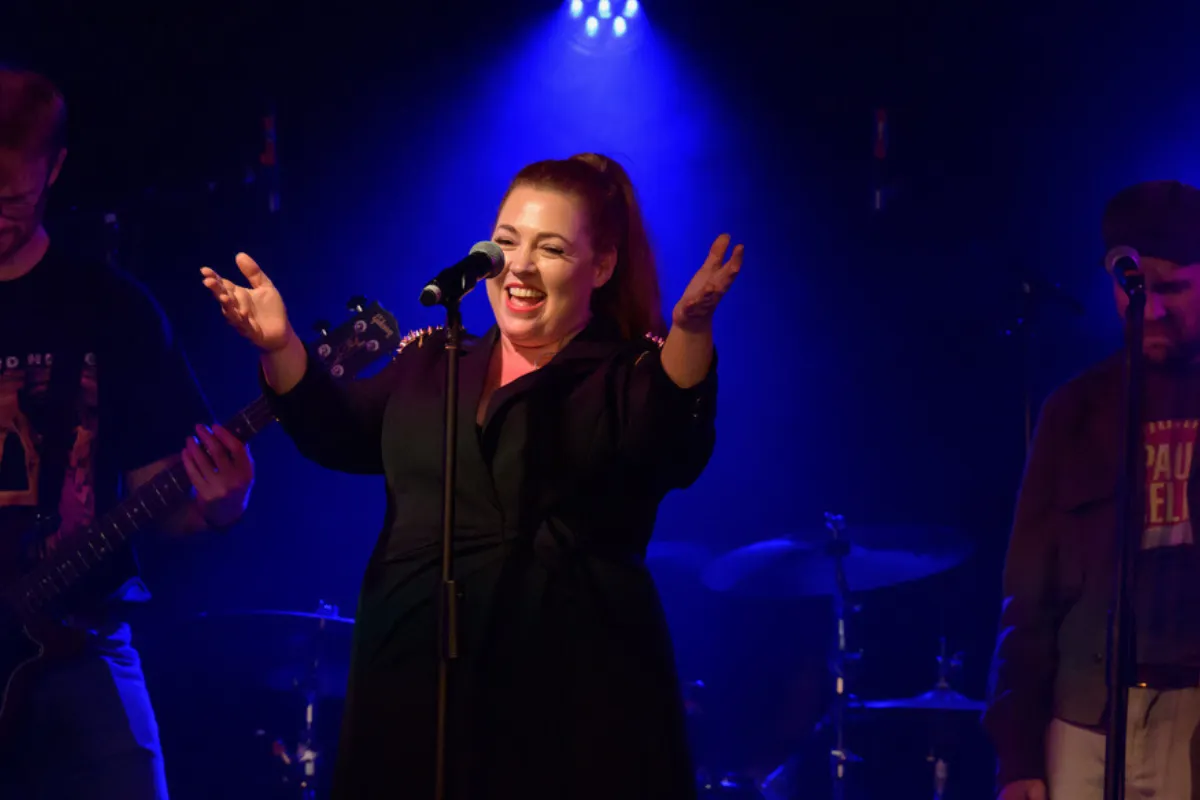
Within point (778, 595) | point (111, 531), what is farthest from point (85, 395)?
point (778, 595)

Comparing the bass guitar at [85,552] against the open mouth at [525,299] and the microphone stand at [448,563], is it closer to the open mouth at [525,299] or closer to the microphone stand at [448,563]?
the open mouth at [525,299]

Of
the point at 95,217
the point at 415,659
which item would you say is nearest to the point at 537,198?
the point at 415,659

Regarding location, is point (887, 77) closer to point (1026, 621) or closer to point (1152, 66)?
point (1152, 66)

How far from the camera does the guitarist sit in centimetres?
357

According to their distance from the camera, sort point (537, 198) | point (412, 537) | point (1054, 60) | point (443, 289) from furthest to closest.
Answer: point (1054, 60) → point (537, 198) → point (412, 537) → point (443, 289)

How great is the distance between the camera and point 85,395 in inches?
158

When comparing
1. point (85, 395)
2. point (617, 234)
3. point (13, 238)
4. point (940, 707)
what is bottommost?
point (940, 707)

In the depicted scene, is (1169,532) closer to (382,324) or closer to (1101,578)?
(1101,578)

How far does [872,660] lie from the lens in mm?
5891

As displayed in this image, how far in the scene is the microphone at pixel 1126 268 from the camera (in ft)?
9.35

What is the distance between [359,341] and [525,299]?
3.62 feet

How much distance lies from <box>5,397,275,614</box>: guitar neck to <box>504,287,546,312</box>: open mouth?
57.1 inches

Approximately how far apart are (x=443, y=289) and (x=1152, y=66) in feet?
13.5

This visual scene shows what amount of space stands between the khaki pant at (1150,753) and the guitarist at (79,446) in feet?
7.59
